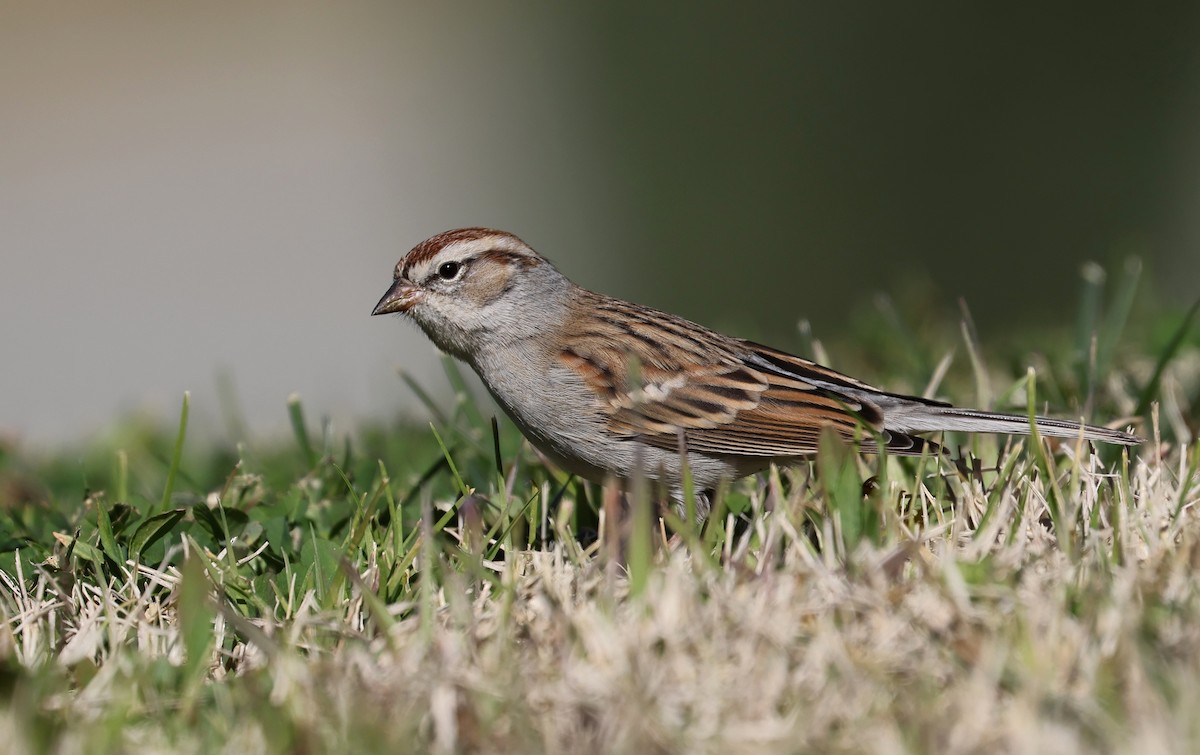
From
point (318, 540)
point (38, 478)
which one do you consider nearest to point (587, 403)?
point (318, 540)

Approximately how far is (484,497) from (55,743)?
5.77 ft

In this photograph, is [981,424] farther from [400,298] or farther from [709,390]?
[400,298]

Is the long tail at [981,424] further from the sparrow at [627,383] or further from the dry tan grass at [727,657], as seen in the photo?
the dry tan grass at [727,657]

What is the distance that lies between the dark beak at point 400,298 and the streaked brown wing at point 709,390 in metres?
0.54

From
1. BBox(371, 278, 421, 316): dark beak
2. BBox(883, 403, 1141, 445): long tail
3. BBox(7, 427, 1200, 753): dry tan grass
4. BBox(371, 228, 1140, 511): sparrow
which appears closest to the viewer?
BBox(7, 427, 1200, 753): dry tan grass

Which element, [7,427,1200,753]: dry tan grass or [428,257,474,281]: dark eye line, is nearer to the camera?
[7,427,1200,753]: dry tan grass

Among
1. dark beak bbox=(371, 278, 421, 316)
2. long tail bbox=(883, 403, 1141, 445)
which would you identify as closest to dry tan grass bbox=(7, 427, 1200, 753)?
long tail bbox=(883, 403, 1141, 445)

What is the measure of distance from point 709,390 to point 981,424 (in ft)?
2.75

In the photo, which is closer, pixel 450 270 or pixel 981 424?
pixel 981 424

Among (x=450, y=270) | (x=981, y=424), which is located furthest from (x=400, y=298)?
(x=981, y=424)

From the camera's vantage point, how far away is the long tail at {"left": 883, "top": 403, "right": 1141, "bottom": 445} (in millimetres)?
3689

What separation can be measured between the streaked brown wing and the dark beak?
1.76 feet

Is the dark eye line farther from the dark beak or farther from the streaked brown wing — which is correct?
the streaked brown wing

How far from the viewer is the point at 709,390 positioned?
14.0 ft
